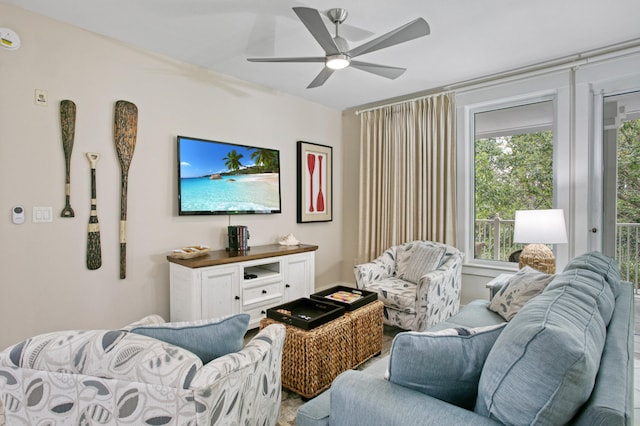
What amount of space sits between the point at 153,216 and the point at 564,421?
10.1 ft

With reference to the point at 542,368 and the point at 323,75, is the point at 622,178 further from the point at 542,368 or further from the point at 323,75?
the point at 542,368

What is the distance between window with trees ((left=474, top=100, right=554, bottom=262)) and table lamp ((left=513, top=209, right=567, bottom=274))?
730 mm

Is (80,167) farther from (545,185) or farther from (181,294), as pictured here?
(545,185)

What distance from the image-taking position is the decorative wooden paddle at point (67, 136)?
2.56 metres

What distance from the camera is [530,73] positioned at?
335 centimetres

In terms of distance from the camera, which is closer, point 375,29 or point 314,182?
point 375,29

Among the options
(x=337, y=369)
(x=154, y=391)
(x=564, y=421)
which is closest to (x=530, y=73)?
(x=337, y=369)

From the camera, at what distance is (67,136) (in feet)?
8.43

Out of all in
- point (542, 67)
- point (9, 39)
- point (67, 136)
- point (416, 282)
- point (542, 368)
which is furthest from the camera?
point (416, 282)

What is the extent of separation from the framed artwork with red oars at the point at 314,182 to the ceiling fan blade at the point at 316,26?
78.6 inches

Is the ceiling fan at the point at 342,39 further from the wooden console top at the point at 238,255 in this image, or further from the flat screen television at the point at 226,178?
the wooden console top at the point at 238,255

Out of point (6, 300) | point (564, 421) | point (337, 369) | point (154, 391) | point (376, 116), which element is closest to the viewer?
point (564, 421)

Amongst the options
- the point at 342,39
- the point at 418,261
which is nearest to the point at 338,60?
the point at 342,39

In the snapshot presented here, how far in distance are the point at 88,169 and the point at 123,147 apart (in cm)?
31
